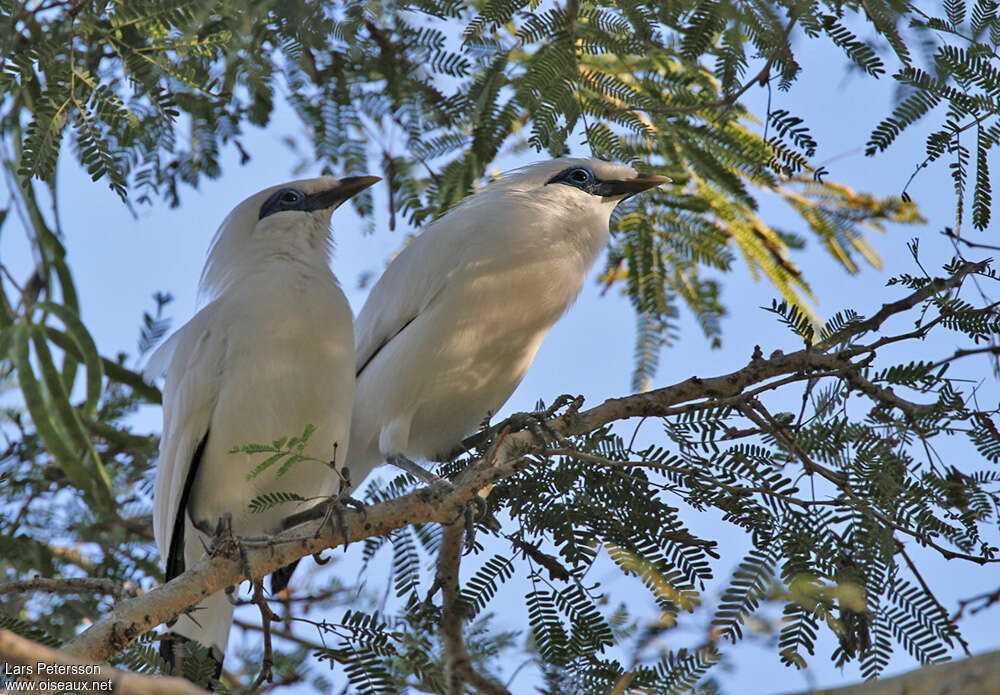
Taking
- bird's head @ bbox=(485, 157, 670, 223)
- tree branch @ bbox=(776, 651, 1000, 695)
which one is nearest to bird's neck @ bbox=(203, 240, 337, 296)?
bird's head @ bbox=(485, 157, 670, 223)

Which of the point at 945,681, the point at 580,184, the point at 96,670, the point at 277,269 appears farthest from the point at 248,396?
the point at 945,681

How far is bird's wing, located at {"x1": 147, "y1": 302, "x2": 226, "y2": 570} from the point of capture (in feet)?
14.4

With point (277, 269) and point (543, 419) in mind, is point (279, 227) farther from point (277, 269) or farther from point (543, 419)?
Result: point (543, 419)

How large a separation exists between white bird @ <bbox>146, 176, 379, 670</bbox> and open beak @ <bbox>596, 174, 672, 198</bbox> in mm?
1535

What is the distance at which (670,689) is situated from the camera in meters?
2.96

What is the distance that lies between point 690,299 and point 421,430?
182 centimetres

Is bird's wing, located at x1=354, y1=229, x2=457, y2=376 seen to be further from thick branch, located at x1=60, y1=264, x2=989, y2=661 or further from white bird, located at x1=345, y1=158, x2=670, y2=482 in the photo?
thick branch, located at x1=60, y1=264, x2=989, y2=661

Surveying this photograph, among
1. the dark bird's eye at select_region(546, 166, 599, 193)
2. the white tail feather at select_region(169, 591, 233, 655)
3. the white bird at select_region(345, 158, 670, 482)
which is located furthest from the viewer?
the dark bird's eye at select_region(546, 166, 599, 193)

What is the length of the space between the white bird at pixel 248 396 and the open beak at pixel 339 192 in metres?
0.26

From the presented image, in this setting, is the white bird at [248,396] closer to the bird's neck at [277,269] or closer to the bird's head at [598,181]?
the bird's neck at [277,269]

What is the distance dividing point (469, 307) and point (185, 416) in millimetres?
1355

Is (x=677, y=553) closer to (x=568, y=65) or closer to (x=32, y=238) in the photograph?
(x=568, y=65)

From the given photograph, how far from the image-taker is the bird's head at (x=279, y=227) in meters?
4.88

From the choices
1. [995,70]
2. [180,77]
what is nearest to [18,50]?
[180,77]
